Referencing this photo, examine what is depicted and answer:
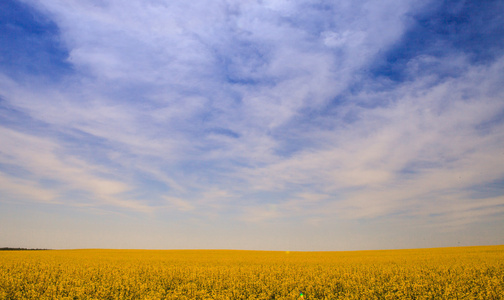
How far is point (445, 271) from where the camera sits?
16.1m

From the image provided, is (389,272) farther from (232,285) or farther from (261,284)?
(232,285)

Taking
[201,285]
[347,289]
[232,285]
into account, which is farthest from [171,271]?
[347,289]

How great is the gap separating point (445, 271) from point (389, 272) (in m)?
3.54

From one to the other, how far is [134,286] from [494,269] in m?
19.0

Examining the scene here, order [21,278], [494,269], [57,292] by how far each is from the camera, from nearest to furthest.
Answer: [57,292] → [21,278] → [494,269]

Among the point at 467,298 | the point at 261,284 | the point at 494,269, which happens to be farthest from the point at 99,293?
the point at 494,269

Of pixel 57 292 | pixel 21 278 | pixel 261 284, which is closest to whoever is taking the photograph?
pixel 57 292

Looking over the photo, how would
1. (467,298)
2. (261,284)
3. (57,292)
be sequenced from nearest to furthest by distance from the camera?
(467,298) < (57,292) < (261,284)

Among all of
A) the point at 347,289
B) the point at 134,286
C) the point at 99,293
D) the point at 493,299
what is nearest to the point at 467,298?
the point at 493,299

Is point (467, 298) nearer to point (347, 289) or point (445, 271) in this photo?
point (347, 289)

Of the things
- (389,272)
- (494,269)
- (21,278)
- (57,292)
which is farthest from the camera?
(494,269)

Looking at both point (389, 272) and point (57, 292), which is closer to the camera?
point (57, 292)

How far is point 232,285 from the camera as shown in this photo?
12.1 m

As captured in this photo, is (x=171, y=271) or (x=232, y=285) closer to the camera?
(x=232, y=285)
